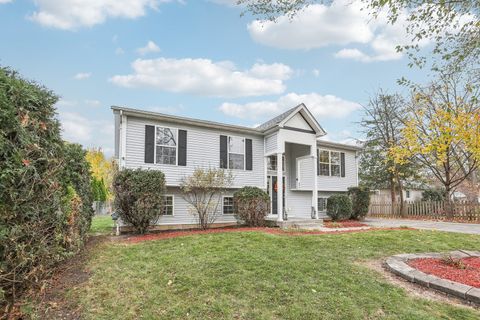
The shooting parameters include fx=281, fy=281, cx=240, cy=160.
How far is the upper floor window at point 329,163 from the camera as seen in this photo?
16.2 meters

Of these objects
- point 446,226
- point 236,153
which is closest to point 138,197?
point 236,153

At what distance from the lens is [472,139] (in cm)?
1046

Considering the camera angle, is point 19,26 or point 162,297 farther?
point 19,26

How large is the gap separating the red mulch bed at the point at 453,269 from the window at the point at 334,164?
10567 mm

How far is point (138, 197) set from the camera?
30.5ft

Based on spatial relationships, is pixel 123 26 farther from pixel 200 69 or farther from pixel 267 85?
pixel 267 85

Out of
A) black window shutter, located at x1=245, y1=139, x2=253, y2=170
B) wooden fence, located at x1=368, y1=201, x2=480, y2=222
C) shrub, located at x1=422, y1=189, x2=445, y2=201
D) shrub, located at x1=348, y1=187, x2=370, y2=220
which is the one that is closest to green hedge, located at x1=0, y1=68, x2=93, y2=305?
black window shutter, located at x1=245, y1=139, x2=253, y2=170

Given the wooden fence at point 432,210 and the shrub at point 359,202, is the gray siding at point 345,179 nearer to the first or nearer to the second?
the shrub at point 359,202

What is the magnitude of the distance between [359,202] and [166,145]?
11.0 metres

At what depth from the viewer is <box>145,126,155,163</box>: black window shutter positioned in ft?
36.8

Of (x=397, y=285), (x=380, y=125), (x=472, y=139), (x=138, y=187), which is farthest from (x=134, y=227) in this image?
(x=380, y=125)

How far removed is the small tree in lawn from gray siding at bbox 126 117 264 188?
59cm

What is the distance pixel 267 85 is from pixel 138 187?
9751mm

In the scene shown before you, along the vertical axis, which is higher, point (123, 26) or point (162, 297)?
point (123, 26)
